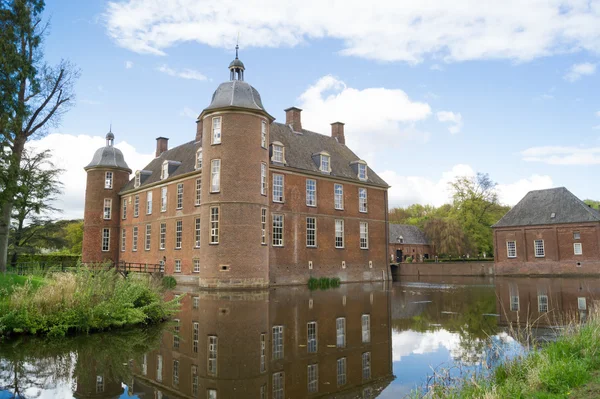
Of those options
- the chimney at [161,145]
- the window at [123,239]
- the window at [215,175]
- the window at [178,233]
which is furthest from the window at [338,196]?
the window at [123,239]

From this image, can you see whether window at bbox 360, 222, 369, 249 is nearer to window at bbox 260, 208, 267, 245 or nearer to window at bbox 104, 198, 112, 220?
window at bbox 260, 208, 267, 245

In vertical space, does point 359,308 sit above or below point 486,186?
below

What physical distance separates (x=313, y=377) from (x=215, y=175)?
19362mm

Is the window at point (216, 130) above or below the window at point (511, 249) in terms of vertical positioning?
above

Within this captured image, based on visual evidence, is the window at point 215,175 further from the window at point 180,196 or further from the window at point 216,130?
the window at point 180,196

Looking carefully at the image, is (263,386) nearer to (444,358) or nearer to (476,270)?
(444,358)

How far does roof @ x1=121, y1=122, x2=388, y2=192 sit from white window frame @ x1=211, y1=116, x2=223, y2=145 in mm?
5381

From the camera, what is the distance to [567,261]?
124 feet

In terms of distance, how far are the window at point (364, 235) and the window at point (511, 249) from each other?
15.6 m

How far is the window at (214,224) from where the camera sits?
25.0m

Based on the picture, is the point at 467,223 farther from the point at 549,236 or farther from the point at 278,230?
the point at 278,230

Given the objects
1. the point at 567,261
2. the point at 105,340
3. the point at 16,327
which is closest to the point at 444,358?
the point at 105,340

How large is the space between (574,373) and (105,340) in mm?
8928

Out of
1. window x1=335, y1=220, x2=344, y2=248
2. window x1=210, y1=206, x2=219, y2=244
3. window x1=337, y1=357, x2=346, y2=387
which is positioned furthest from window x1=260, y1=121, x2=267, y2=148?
window x1=337, y1=357, x2=346, y2=387
